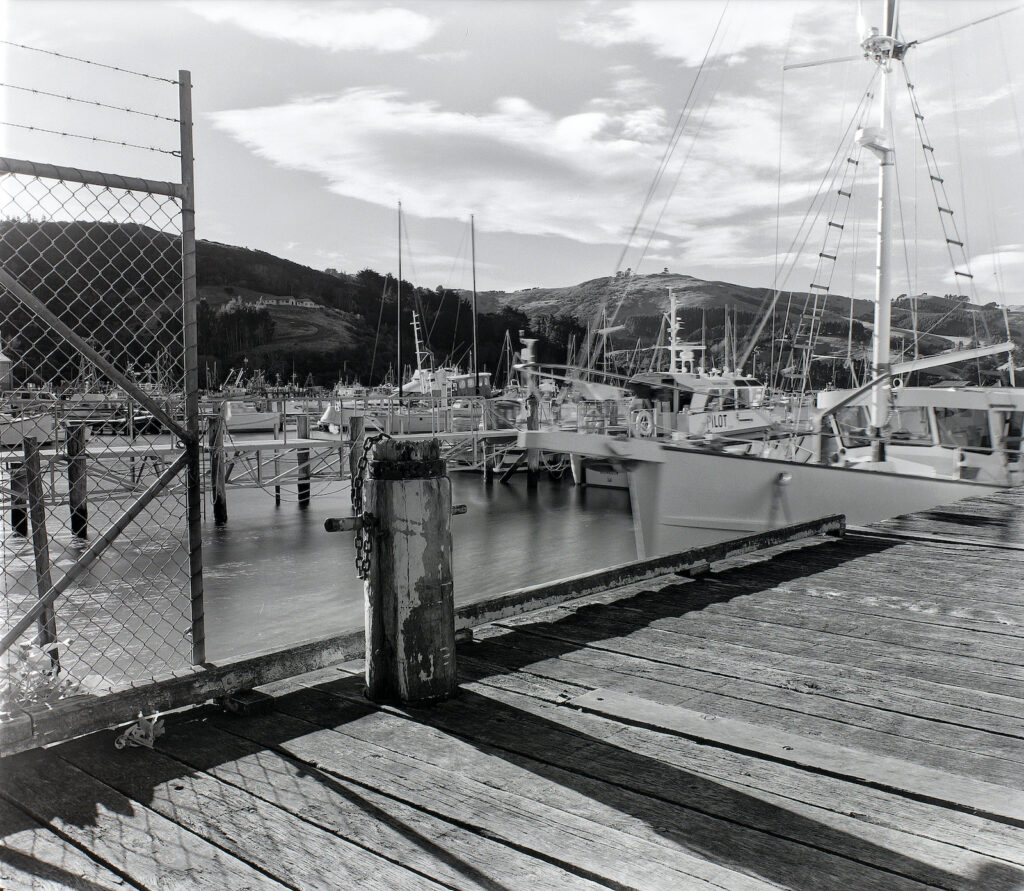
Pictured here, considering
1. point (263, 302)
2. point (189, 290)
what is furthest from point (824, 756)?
point (263, 302)

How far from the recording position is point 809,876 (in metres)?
2.13

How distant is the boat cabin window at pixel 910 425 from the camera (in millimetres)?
13969

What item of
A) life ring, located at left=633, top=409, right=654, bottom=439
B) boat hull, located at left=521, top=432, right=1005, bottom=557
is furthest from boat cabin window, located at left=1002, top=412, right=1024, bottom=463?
life ring, located at left=633, top=409, right=654, bottom=439

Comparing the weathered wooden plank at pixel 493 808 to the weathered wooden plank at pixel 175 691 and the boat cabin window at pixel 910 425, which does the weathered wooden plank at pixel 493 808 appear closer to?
the weathered wooden plank at pixel 175 691

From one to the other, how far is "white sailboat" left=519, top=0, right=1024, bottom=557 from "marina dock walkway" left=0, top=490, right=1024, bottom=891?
7.42m

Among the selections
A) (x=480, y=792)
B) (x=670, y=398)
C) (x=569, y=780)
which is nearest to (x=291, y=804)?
(x=480, y=792)

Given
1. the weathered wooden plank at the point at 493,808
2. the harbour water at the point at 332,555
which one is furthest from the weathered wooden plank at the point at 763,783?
the harbour water at the point at 332,555

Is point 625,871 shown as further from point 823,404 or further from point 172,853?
point 823,404

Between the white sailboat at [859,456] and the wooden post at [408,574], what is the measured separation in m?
8.59

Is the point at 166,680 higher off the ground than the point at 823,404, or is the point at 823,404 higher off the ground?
the point at 823,404

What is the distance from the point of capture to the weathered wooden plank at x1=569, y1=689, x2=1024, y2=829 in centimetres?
255

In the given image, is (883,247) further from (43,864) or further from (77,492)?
(77,492)

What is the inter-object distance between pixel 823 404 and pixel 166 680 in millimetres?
13226

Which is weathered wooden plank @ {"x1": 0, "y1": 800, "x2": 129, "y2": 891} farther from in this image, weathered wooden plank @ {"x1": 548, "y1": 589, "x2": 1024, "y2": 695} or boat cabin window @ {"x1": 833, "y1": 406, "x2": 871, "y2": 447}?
boat cabin window @ {"x1": 833, "y1": 406, "x2": 871, "y2": 447}
